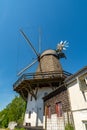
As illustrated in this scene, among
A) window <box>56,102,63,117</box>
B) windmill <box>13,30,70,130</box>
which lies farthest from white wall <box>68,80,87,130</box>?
windmill <box>13,30,70,130</box>

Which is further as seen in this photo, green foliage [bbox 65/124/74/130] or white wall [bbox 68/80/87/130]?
green foliage [bbox 65/124/74/130]

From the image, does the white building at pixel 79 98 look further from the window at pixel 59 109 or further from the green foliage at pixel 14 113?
the green foliage at pixel 14 113

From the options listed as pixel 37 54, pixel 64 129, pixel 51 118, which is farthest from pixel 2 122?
pixel 64 129

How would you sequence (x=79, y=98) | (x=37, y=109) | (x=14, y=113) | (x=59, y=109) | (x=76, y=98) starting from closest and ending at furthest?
(x=79, y=98) < (x=76, y=98) < (x=59, y=109) < (x=37, y=109) < (x=14, y=113)

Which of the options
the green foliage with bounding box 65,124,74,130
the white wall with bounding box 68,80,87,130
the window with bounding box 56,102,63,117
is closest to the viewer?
the white wall with bounding box 68,80,87,130

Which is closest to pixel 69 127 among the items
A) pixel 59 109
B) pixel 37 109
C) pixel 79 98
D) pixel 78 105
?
pixel 78 105

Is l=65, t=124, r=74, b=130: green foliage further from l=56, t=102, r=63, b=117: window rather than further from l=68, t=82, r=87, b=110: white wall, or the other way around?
l=56, t=102, r=63, b=117: window

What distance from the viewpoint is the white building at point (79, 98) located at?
8.30 meters

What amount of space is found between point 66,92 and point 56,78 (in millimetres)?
5662

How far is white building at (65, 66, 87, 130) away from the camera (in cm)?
830

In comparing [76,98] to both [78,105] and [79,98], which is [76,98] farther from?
[78,105]

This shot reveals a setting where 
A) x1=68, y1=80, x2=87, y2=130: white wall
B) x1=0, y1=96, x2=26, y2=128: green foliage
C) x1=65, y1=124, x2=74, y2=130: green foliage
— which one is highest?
x1=0, y1=96, x2=26, y2=128: green foliage

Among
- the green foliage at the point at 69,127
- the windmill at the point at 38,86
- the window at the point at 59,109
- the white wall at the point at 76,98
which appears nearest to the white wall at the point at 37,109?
the windmill at the point at 38,86

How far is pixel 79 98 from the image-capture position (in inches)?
351
